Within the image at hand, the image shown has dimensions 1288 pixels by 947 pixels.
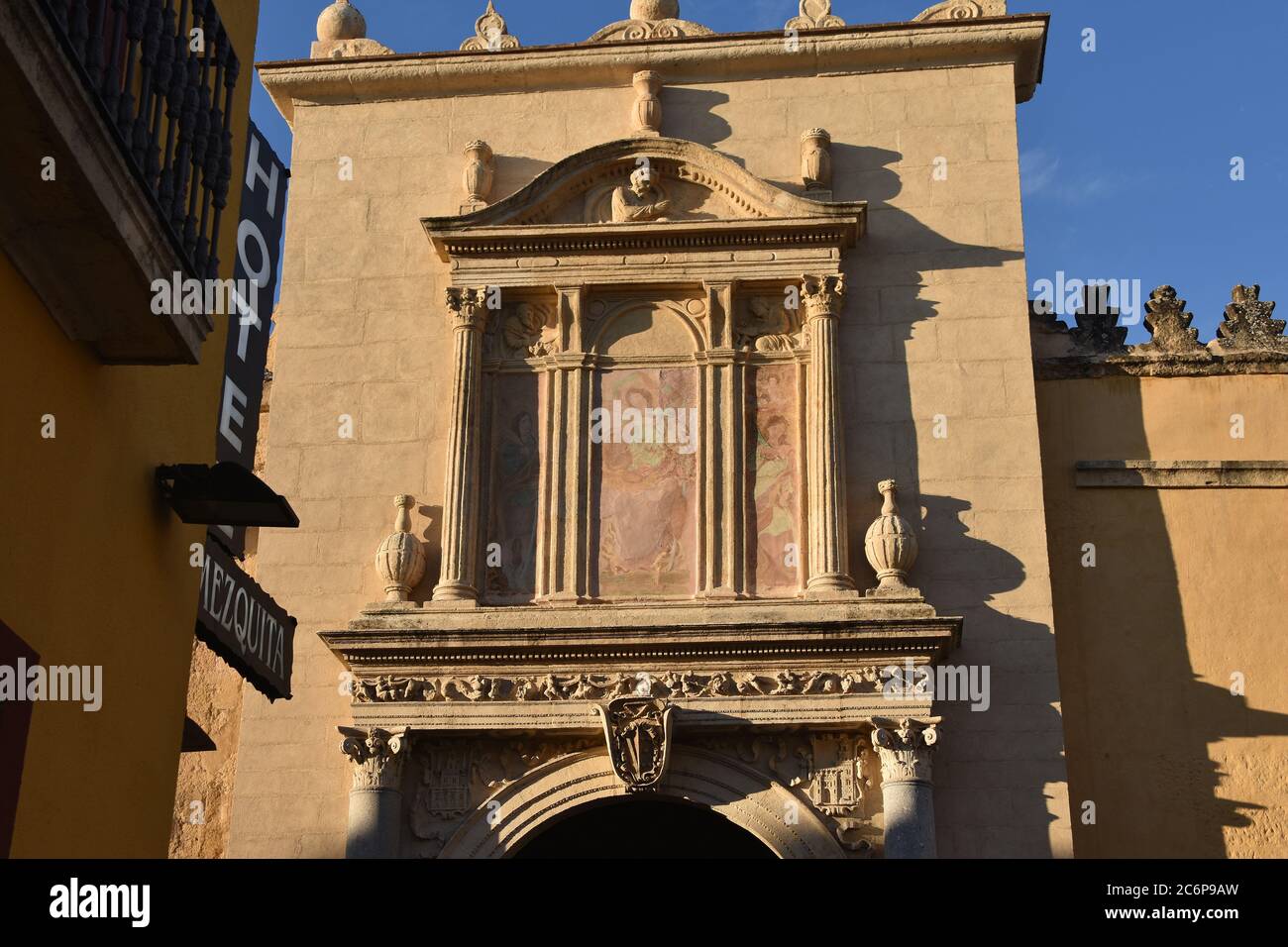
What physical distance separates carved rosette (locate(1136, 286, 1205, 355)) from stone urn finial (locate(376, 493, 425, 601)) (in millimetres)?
6489

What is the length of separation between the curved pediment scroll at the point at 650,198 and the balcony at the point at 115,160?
21.5 ft

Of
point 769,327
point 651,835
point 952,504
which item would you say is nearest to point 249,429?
point 769,327

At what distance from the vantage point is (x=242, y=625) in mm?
11000

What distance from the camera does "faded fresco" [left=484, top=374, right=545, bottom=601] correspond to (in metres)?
15.6

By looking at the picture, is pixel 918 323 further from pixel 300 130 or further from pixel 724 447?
pixel 300 130

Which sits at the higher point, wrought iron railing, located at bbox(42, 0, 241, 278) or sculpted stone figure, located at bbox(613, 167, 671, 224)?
sculpted stone figure, located at bbox(613, 167, 671, 224)

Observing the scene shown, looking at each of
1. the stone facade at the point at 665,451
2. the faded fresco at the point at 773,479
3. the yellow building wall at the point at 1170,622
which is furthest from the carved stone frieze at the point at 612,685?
the yellow building wall at the point at 1170,622

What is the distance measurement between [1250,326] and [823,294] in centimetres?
383

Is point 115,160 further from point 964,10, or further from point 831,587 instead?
point 964,10

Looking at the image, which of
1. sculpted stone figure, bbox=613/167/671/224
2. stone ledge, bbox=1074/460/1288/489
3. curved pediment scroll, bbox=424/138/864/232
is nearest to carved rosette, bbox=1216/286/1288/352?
stone ledge, bbox=1074/460/1288/489

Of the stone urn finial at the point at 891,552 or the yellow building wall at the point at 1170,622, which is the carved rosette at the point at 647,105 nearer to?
the yellow building wall at the point at 1170,622

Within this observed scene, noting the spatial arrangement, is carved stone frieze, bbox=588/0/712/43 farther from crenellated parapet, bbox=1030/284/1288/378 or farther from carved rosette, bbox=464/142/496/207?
crenellated parapet, bbox=1030/284/1288/378
